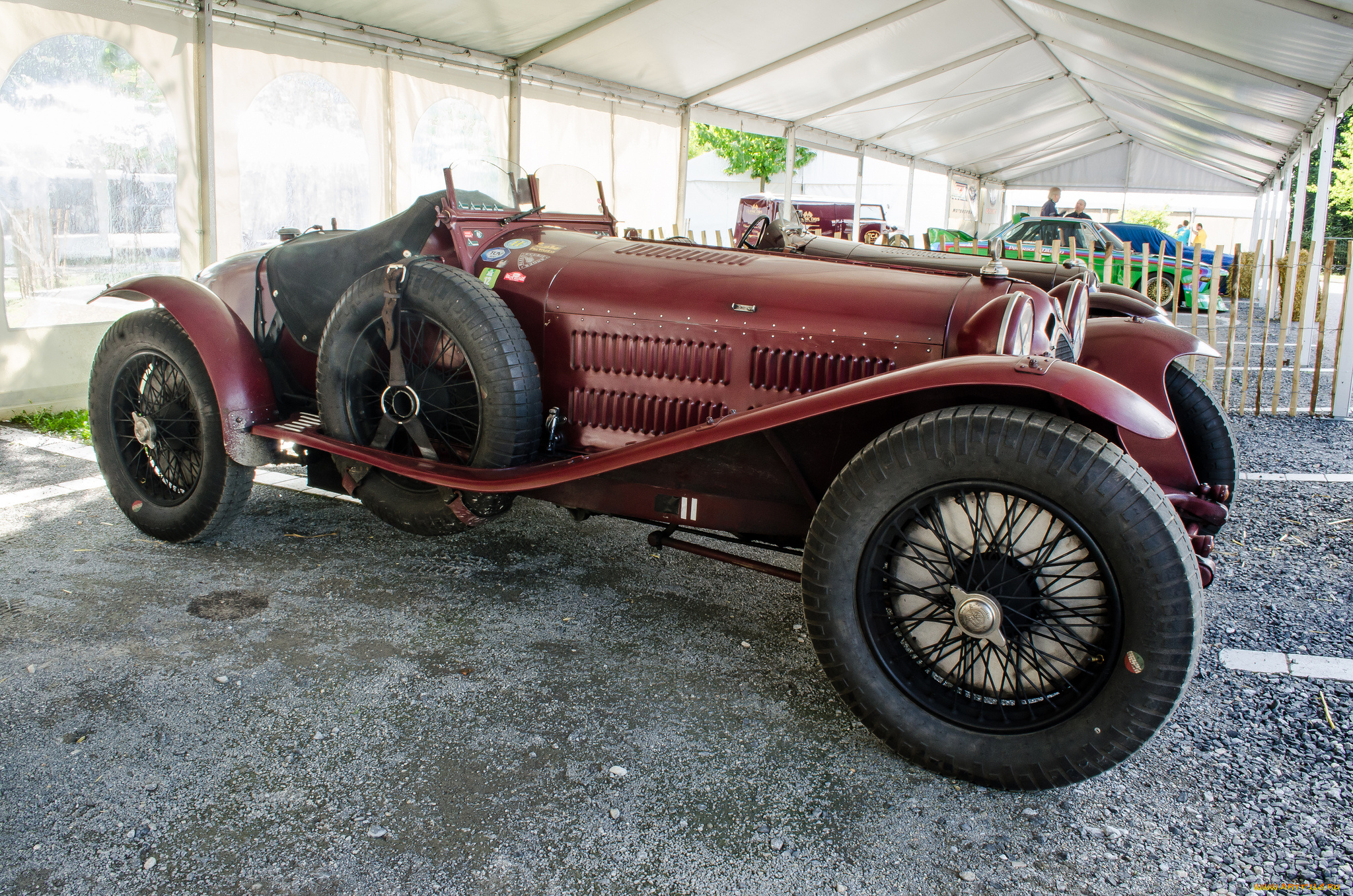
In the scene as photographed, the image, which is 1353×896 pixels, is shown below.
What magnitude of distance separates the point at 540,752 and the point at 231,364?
7.51ft

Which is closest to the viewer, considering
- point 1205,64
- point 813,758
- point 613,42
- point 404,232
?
point 813,758

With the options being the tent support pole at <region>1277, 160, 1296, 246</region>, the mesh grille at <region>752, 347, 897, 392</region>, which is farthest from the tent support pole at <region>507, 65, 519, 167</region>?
the tent support pole at <region>1277, 160, 1296, 246</region>

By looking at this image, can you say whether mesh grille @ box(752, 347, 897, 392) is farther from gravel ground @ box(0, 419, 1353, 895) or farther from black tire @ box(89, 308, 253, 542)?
black tire @ box(89, 308, 253, 542)

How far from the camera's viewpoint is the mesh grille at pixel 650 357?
10.2 ft

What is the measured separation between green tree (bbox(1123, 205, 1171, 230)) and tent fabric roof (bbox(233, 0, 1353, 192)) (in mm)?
23507

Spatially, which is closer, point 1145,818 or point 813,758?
point 1145,818

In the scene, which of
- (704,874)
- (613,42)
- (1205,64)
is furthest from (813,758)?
(1205,64)

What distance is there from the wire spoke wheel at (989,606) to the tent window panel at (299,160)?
22.0 ft

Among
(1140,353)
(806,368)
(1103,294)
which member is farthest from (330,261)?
(1103,294)

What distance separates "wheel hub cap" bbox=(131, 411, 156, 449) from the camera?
3.90 meters

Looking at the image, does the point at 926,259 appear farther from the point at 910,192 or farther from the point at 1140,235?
the point at 910,192

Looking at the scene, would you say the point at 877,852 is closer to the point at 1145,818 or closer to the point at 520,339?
the point at 1145,818

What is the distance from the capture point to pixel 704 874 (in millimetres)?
1983

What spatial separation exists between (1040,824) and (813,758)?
1.95 feet
